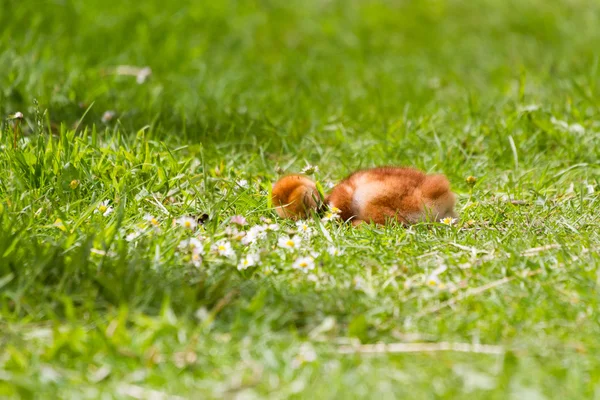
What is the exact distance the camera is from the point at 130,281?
9.31 ft

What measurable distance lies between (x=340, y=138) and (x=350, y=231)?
1460 millimetres

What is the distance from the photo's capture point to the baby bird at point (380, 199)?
12.3ft

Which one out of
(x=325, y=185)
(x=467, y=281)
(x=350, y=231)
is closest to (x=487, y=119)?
(x=325, y=185)

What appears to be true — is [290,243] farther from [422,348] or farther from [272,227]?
[422,348]

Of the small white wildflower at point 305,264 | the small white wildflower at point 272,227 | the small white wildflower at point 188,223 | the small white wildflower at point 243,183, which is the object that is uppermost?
the small white wildflower at point 188,223

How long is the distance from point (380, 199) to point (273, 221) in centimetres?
48

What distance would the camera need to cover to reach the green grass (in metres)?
2.44

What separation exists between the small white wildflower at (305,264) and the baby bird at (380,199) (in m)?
0.55

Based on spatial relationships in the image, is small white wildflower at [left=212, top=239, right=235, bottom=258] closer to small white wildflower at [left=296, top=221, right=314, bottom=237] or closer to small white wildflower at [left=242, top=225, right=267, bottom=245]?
small white wildflower at [left=242, top=225, right=267, bottom=245]

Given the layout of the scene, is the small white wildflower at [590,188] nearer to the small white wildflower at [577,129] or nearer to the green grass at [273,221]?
the green grass at [273,221]

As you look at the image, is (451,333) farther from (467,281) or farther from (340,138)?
(340,138)

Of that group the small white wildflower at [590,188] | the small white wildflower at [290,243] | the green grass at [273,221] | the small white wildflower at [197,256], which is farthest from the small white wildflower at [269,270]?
the small white wildflower at [590,188]

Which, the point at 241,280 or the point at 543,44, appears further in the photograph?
the point at 543,44

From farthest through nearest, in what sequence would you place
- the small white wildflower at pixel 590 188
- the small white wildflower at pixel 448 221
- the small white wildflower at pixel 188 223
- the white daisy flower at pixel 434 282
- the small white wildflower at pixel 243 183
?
the small white wildflower at pixel 590 188 → the small white wildflower at pixel 243 183 → the small white wildflower at pixel 448 221 → the small white wildflower at pixel 188 223 → the white daisy flower at pixel 434 282
